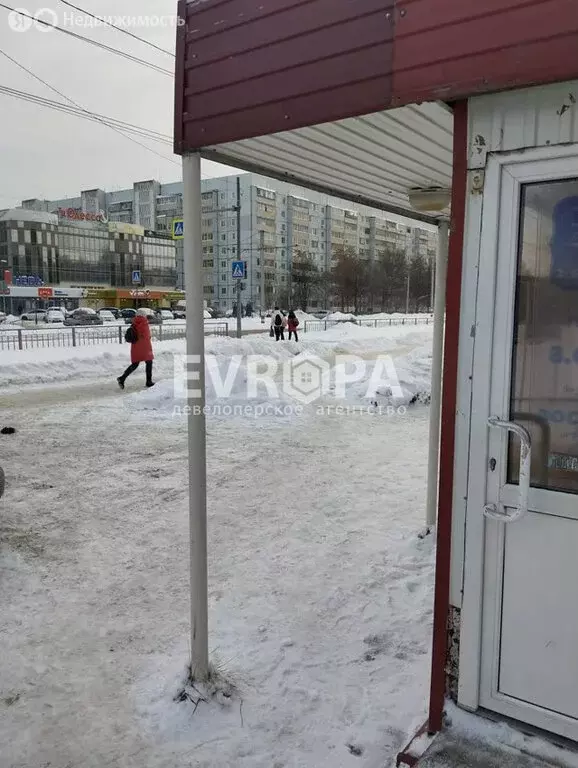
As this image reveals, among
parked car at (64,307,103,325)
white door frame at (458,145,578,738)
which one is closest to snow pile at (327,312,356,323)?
parked car at (64,307,103,325)

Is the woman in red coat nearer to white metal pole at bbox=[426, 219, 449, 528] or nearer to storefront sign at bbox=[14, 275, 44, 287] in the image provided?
white metal pole at bbox=[426, 219, 449, 528]

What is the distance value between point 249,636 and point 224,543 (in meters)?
1.35

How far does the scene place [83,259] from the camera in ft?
A: 272

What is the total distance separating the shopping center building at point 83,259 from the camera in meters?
75.4

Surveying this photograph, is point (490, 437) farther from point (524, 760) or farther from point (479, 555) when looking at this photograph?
point (524, 760)

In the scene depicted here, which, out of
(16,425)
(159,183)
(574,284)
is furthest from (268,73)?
(159,183)

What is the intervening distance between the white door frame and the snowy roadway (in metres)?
0.69

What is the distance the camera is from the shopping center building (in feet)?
247

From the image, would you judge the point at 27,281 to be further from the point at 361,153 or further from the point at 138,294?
the point at 361,153

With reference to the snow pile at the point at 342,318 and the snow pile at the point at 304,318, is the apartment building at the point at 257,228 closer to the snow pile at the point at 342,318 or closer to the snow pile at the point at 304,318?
the snow pile at the point at 304,318

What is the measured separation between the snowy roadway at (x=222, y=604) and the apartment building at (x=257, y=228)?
6778cm

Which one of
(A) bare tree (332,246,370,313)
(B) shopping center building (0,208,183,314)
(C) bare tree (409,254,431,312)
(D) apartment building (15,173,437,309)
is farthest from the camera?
(D) apartment building (15,173,437,309)

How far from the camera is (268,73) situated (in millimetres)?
2367

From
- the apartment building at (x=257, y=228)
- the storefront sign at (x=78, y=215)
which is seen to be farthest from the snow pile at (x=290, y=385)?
the storefront sign at (x=78, y=215)
